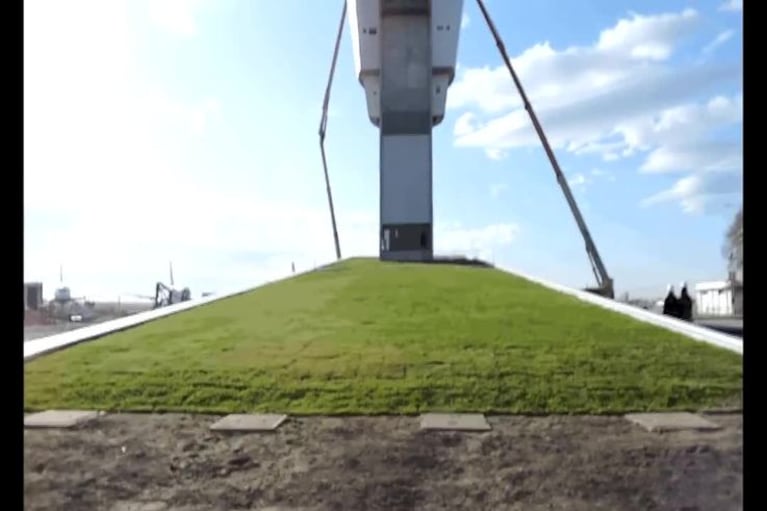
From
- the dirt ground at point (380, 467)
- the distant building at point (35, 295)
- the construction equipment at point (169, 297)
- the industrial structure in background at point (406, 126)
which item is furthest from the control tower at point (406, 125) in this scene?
the distant building at point (35, 295)

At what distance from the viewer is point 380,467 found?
3092 mm

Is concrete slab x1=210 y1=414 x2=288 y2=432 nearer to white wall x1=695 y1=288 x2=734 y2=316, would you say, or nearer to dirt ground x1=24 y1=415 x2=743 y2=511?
dirt ground x1=24 y1=415 x2=743 y2=511

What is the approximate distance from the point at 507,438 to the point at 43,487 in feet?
6.71

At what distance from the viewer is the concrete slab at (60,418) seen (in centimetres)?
347

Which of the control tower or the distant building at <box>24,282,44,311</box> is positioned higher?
the control tower

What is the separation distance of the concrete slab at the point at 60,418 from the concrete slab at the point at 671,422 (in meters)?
2.86

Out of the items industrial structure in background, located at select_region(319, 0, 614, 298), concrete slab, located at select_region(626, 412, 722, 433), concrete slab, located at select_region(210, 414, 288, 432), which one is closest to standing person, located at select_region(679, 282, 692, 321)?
concrete slab, located at select_region(626, 412, 722, 433)

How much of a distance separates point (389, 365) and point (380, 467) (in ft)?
5.18

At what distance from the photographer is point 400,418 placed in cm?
376

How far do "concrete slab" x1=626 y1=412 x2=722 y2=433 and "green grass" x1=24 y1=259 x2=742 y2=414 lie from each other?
0.47 ft

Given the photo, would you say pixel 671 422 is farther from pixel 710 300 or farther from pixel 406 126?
pixel 406 126

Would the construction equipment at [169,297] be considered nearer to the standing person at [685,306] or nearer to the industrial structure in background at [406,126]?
the standing person at [685,306]

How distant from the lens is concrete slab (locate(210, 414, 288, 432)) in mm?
3559

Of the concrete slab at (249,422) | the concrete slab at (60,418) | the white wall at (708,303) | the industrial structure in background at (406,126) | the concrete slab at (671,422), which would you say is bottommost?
the concrete slab at (671,422)
